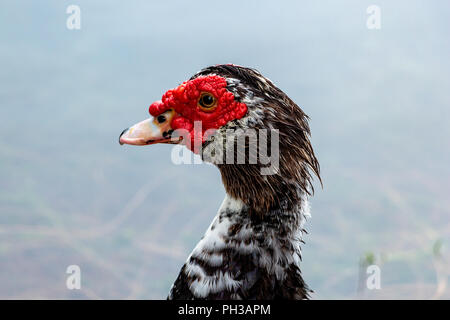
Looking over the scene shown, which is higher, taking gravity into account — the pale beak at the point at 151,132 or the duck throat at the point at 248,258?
the pale beak at the point at 151,132

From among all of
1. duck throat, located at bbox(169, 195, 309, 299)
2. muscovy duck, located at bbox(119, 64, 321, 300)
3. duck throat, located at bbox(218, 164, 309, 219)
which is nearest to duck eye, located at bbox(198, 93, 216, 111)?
muscovy duck, located at bbox(119, 64, 321, 300)

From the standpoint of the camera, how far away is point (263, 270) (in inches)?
47.4

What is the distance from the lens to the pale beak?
4.03 feet

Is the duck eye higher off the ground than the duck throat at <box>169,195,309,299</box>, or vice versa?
the duck eye

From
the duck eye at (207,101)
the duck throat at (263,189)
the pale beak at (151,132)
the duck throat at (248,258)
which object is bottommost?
the duck throat at (248,258)

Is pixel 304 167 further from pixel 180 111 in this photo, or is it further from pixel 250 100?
pixel 180 111

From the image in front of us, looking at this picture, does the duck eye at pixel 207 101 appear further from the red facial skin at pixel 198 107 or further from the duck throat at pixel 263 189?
the duck throat at pixel 263 189

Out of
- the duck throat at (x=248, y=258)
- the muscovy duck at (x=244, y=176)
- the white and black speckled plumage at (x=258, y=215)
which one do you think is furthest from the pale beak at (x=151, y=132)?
the duck throat at (x=248, y=258)

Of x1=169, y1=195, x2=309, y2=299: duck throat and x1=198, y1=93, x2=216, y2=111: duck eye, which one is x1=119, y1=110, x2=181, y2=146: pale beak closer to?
x1=198, y1=93, x2=216, y2=111: duck eye

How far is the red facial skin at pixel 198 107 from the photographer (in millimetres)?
1169

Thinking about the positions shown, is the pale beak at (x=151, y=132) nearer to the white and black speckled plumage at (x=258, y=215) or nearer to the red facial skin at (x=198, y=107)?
the red facial skin at (x=198, y=107)

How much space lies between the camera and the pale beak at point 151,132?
4.03 ft
